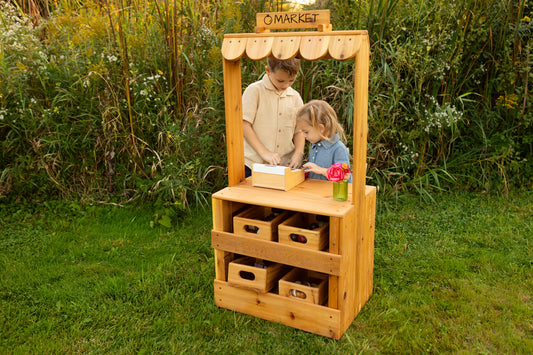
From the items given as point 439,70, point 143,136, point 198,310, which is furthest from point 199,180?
point 439,70

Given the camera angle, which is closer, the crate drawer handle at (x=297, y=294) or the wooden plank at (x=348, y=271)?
the wooden plank at (x=348, y=271)

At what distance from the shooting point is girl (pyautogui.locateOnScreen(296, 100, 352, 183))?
329 cm

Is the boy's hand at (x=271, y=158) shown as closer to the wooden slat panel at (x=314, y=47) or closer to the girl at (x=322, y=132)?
the girl at (x=322, y=132)

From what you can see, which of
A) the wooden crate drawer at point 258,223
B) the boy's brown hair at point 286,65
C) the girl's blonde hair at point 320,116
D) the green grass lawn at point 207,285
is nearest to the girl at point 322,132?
the girl's blonde hair at point 320,116

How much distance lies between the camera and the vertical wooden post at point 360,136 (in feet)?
8.89

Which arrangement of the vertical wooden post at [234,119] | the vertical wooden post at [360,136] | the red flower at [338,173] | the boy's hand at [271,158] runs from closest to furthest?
the vertical wooden post at [360,136]
the red flower at [338,173]
the vertical wooden post at [234,119]
the boy's hand at [271,158]

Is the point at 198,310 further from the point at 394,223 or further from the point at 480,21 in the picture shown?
the point at 480,21

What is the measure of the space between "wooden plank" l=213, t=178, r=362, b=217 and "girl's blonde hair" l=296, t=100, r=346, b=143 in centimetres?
37

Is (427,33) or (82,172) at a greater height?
(427,33)

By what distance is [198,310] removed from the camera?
11.0ft

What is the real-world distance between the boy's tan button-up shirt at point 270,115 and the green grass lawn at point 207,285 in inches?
41.6

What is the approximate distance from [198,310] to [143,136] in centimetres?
224

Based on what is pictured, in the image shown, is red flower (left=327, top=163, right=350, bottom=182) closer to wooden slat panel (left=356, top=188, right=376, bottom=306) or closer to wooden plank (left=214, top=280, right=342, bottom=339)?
wooden slat panel (left=356, top=188, right=376, bottom=306)

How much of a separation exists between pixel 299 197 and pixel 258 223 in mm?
312
